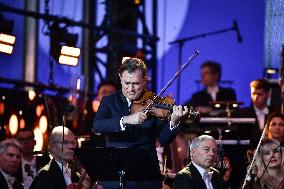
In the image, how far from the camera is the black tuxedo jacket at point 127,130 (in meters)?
6.12

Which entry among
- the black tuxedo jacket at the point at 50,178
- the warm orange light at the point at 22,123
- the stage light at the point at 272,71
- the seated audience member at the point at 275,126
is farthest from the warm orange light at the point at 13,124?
the stage light at the point at 272,71

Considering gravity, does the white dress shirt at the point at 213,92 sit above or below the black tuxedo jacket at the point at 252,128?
above

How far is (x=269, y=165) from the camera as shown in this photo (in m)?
8.09

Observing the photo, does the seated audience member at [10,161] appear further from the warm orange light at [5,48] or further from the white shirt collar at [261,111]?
the white shirt collar at [261,111]

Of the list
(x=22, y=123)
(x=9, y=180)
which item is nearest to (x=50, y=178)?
(x=9, y=180)

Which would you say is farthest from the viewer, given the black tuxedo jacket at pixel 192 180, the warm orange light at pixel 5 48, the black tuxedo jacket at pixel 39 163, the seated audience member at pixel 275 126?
the warm orange light at pixel 5 48

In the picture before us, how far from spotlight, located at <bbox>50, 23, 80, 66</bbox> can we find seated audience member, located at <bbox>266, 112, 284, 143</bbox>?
2.74 meters

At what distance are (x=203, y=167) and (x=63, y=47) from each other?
12.3ft

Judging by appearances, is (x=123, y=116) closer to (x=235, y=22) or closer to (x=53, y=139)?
(x=53, y=139)

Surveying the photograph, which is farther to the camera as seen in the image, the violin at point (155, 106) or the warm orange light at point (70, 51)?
the warm orange light at point (70, 51)

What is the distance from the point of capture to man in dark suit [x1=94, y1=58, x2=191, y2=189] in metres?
6.05

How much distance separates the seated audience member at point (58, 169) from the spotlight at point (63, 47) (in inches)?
107

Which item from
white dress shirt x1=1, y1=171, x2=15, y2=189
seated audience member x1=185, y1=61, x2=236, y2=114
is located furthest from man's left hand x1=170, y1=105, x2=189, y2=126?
seated audience member x1=185, y1=61, x2=236, y2=114

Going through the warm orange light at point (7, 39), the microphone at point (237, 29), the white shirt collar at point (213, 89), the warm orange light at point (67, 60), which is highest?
the microphone at point (237, 29)
